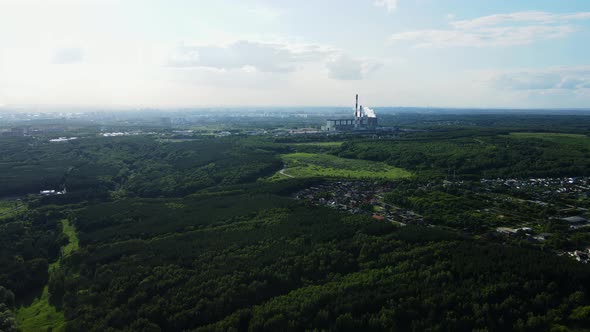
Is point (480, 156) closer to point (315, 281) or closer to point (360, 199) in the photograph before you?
point (360, 199)

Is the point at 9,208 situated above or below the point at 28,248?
above

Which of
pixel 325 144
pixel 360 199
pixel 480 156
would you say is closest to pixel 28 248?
pixel 360 199

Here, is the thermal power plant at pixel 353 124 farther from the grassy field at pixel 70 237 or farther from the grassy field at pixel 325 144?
the grassy field at pixel 70 237

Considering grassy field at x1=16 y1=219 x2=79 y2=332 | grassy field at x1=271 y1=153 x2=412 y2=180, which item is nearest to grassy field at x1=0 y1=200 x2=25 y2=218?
grassy field at x1=16 y1=219 x2=79 y2=332

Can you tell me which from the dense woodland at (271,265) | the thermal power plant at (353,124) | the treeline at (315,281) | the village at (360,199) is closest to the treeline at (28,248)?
the dense woodland at (271,265)

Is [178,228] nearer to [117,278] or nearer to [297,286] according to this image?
[117,278]

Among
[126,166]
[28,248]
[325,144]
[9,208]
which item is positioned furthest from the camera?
[325,144]
